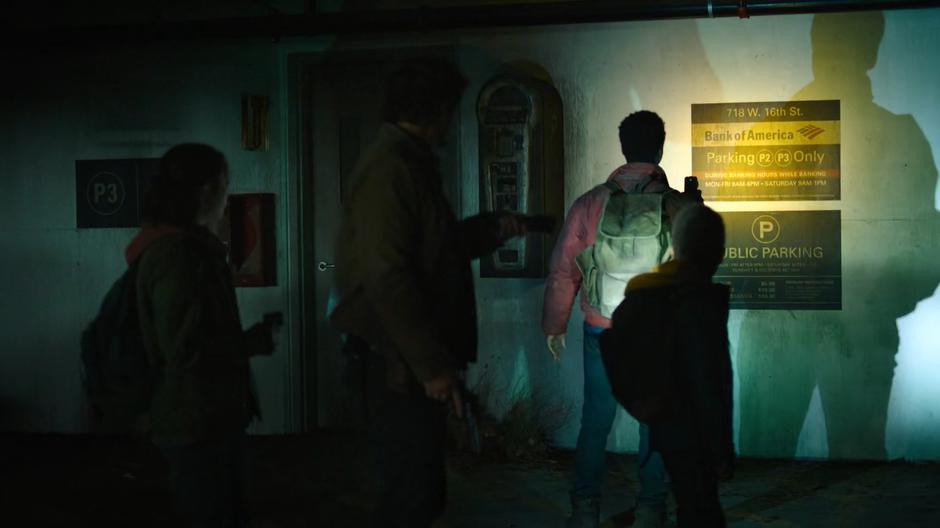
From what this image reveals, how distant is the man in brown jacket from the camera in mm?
3217

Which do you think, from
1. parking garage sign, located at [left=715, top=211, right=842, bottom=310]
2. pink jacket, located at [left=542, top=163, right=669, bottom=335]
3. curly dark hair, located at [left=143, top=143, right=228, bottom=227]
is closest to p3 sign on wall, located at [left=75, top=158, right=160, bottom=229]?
pink jacket, located at [left=542, top=163, right=669, bottom=335]

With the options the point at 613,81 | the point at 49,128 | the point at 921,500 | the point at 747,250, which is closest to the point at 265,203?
the point at 49,128

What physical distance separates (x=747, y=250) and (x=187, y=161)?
409 centimetres

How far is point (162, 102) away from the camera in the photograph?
25.6 feet

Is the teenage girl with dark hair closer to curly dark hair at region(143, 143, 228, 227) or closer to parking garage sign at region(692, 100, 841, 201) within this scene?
curly dark hair at region(143, 143, 228, 227)

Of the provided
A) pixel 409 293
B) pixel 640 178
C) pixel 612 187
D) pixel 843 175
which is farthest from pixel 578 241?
pixel 409 293

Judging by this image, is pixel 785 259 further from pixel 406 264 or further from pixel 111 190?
pixel 111 190

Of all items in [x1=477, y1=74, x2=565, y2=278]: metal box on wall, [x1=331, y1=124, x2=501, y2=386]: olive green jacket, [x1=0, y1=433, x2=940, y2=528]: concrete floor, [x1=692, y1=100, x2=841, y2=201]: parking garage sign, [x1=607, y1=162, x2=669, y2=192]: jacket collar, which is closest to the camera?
[x1=331, y1=124, x2=501, y2=386]: olive green jacket

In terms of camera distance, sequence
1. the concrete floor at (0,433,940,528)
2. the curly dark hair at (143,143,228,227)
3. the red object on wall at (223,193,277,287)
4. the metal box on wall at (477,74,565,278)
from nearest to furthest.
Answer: the curly dark hair at (143,143,228,227), the concrete floor at (0,433,940,528), the metal box on wall at (477,74,565,278), the red object on wall at (223,193,277,287)

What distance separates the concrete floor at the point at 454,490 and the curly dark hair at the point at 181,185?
2546mm

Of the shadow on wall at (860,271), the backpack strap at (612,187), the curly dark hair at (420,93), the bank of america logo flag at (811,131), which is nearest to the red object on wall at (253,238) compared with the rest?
the backpack strap at (612,187)

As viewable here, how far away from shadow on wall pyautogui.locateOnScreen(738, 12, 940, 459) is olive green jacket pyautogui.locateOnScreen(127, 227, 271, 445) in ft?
13.6

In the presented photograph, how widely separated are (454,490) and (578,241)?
1.81 m

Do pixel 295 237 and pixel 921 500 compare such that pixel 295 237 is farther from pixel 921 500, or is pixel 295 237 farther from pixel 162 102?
pixel 921 500
